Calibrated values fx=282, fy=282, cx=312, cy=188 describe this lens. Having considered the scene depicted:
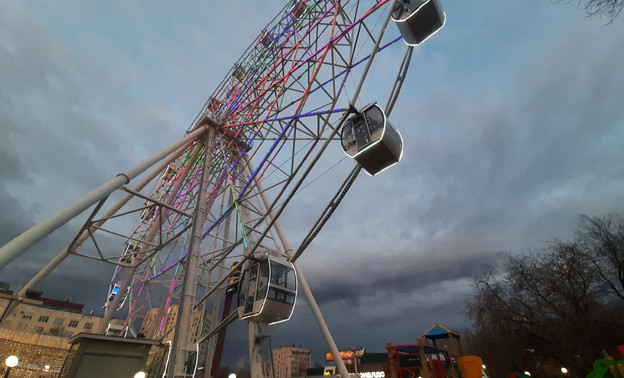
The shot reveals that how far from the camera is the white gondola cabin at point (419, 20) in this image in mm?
7234

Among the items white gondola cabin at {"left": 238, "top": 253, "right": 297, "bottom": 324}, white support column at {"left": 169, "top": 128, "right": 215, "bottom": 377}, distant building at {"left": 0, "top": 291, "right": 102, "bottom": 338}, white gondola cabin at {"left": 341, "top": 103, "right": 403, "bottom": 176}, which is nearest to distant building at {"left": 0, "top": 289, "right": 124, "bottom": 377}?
distant building at {"left": 0, "top": 291, "right": 102, "bottom": 338}

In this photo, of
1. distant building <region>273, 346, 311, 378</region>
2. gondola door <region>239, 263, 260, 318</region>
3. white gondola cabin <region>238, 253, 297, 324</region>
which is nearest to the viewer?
white gondola cabin <region>238, 253, 297, 324</region>

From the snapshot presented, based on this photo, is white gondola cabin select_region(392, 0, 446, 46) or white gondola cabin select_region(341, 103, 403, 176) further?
white gondola cabin select_region(392, 0, 446, 46)

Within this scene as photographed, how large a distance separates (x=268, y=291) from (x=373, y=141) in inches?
227

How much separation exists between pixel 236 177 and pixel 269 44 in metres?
7.99

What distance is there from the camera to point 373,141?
6.69 m

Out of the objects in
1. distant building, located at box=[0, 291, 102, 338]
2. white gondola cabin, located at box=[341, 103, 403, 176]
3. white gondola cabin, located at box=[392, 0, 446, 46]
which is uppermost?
distant building, located at box=[0, 291, 102, 338]

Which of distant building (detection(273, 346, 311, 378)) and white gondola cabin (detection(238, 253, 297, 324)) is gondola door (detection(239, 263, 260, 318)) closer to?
white gondola cabin (detection(238, 253, 297, 324))

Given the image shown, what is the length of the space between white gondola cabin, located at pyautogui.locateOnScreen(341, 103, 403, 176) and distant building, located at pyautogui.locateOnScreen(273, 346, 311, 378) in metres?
96.7

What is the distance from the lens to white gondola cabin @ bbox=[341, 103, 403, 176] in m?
6.68

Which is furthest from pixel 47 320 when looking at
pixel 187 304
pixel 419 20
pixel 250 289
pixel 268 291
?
pixel 419 20

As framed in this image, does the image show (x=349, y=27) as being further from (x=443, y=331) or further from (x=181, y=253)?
(x=181, y=253)

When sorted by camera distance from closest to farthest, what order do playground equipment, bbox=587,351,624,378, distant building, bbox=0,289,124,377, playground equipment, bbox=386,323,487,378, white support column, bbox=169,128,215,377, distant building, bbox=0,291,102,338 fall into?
1. playground equipment, bbox=587,351,624,378
2. playground equipment, bbox=386,323,487,378
3. white support column, bbox=169,128,215,377
4. distant building, bbox=0,289,124,377
5. distant building, bbox=0,291,102,338

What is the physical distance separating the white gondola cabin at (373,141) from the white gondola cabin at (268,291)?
489cm
